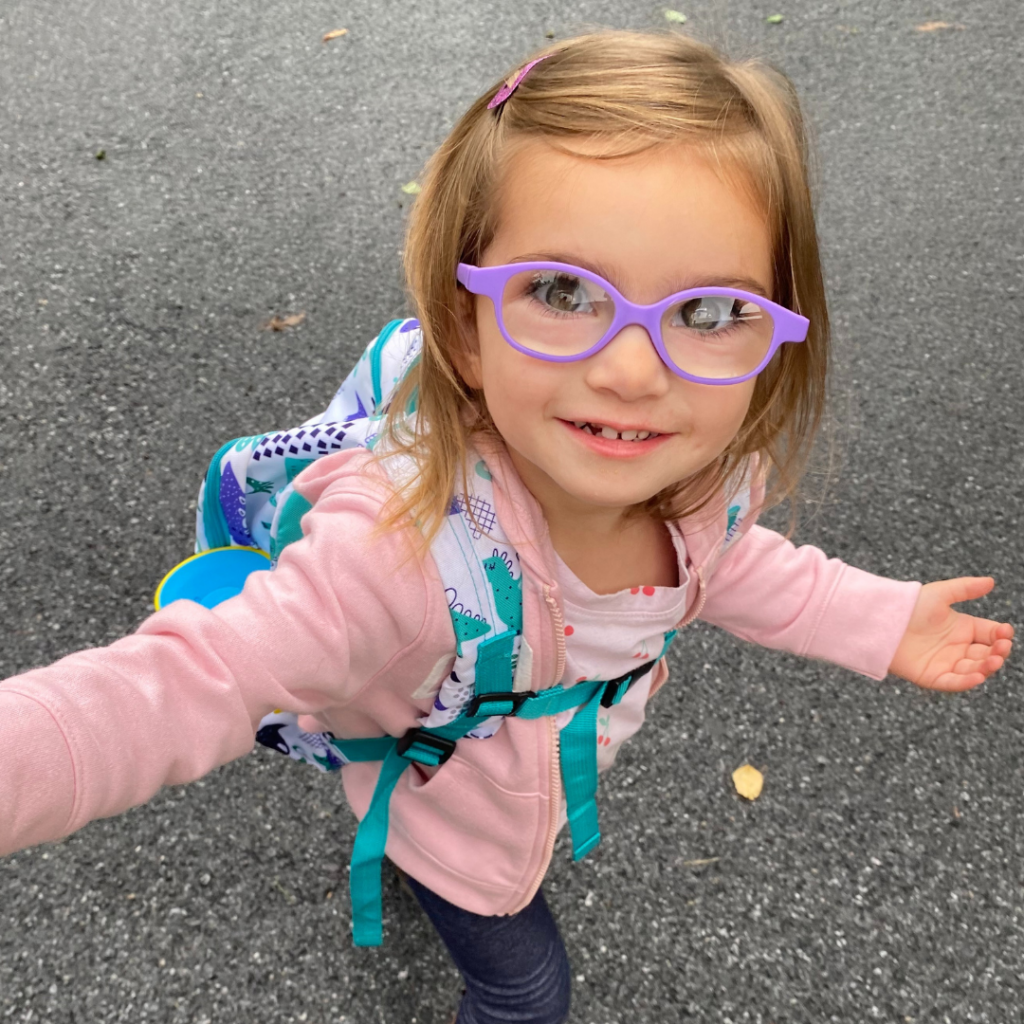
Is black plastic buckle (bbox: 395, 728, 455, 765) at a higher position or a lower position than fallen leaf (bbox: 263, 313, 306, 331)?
higher

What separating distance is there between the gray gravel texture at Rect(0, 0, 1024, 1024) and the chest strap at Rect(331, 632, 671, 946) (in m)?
0.48

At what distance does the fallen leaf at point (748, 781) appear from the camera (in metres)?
1.99

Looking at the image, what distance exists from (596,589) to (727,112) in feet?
1.87

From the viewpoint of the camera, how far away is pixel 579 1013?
5.65 feet

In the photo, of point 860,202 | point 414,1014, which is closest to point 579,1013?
point 414,1014

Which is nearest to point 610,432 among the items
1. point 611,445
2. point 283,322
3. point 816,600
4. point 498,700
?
point 611,445

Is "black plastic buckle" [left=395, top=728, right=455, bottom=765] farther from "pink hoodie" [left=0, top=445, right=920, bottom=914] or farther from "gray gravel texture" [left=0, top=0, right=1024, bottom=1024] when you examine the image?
"gray gravel texture" [left=0, top=0, right=1024, bottom=1024]

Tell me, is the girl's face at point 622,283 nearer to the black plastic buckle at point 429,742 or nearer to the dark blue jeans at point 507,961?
the black plastic buckle at point 429,742

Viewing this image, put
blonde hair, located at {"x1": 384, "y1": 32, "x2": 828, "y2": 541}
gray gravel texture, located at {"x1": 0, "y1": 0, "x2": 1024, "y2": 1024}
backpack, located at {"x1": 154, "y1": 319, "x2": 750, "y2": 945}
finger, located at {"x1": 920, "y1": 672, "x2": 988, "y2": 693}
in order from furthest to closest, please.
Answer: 1. gray gravel texture, located at {"x1": 0, "y1": 0, "x2": 1024, "y2": 1024}
2. finger, located at {"x1": 920, "y1": 672, "x2": 988, "y2": 693}
3. backpack, located at {"x1": 154, "y1": 319, "x2": 750, "y2": 945}
4. blonde hair, located at {"x1": 384, "y1": 32, "x2": 828, "y2": 541}

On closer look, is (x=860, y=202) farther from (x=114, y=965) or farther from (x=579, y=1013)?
(x=114, y=965)

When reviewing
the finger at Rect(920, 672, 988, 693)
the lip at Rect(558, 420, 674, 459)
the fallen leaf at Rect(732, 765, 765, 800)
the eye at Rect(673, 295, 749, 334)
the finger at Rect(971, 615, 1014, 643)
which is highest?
the eye at Rect(673, 295, 749, 334)

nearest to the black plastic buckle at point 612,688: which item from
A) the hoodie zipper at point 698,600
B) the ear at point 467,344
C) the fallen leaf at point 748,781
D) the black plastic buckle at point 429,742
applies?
the hoodie zipper at point 698,600

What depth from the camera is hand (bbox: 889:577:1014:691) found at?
1.42 m

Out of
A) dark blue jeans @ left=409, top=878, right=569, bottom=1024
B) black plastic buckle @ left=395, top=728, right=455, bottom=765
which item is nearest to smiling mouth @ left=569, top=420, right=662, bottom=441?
black plastic buckle @ left=395, top=728, right=455, bottom=765
